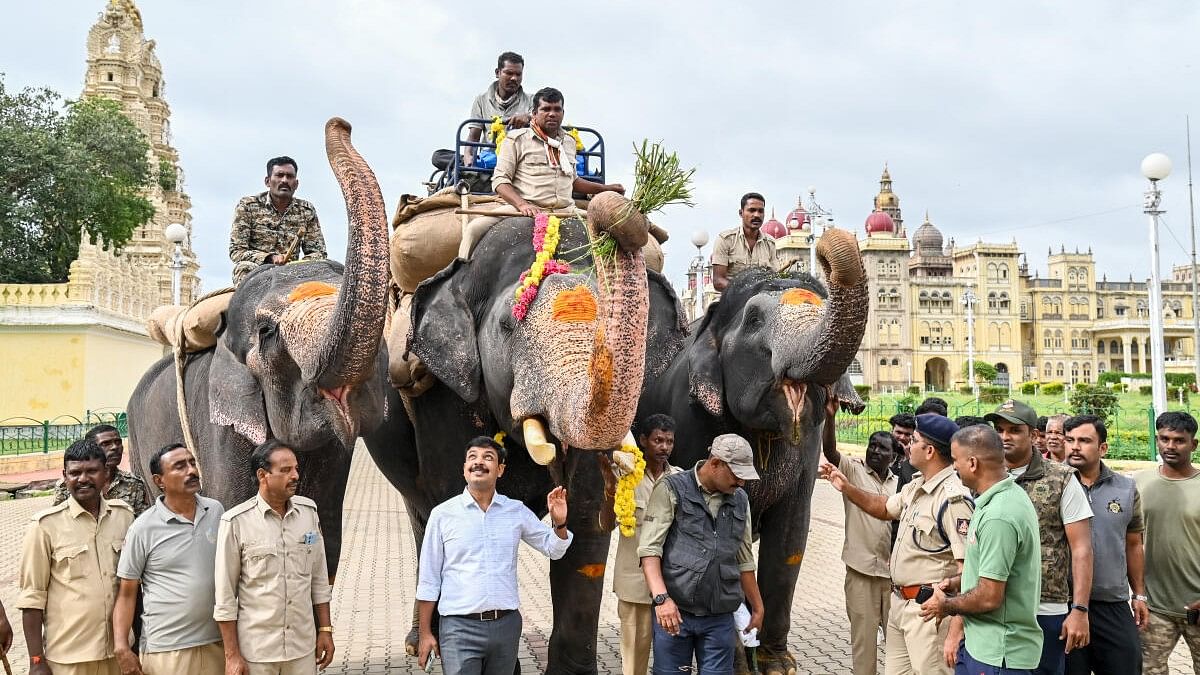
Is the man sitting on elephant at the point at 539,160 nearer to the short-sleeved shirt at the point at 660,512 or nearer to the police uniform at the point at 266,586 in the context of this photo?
the short-sleeved shirt at the point at 660,512

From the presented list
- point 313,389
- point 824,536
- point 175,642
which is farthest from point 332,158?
point 824,536

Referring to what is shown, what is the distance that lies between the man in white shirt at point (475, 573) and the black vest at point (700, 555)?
62 cm

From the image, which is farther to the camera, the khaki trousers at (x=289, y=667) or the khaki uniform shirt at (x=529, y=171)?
the khaki uniform shirt at (x=529, y=171)

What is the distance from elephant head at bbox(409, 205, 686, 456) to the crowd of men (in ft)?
4.48

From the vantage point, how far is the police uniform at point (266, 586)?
162 inches

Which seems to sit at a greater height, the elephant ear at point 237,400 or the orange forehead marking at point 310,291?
the orange forehead marking at point 310,291

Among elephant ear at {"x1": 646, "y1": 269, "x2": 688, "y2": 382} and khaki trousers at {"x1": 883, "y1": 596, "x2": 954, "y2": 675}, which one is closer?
khaki trousers at {"x1": 883, "y1": 596, "x2": 954, "y2": 675}

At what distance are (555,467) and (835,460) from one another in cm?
255

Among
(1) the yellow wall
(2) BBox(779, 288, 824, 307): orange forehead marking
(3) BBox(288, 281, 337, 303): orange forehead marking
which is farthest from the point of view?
(1) the yellow wall

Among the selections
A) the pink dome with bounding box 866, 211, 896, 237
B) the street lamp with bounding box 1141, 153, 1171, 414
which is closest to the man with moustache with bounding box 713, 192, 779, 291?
the street lamp with bounding box 1141, 153, 1171, 414

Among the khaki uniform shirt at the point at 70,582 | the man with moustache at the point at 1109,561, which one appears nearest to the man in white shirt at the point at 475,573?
the khaki uniform shirt at the point at 70,582

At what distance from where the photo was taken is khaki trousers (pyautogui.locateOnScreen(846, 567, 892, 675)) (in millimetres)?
5938

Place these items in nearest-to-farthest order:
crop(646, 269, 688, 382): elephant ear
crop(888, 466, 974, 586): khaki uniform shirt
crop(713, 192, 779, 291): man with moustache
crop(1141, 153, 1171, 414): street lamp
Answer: crop(888, 466, 974, 586): khaki uniform shirt, crop(646, 269, 688, 382): elephant ear, crop(713, 192, 779, 291): man with moustache, crop(1141, 153, 1171, 414): street lamp

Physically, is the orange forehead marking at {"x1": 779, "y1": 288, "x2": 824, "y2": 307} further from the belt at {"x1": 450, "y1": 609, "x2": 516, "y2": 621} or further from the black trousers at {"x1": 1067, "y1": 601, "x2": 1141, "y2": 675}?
the belt at {"x1": 450, "y1": 609, "x2": 516, "y2": 621}
